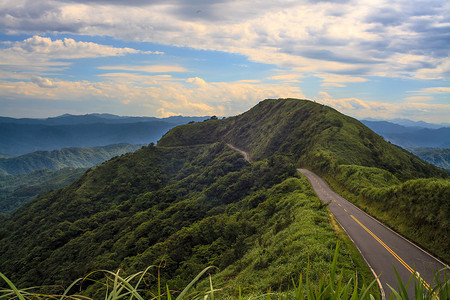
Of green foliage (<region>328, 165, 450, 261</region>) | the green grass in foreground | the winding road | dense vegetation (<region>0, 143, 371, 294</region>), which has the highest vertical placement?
the green grass in foreground

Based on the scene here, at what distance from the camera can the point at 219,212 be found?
2475 inches

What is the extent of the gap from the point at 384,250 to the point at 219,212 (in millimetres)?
42736

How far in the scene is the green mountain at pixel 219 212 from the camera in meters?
25.3

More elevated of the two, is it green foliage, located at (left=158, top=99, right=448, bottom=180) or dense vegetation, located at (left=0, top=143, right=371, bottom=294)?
green foliage, located at (left=158, top=99, right=448, bottom=180)

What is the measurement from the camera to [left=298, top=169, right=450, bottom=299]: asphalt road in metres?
19.2

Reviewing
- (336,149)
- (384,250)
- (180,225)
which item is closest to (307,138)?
(336,149)

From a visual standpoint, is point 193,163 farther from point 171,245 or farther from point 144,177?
point 171,245

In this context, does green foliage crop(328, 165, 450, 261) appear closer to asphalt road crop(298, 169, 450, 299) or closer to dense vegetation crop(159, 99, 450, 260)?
dense vegetation crop(159, 99, 450, 260)

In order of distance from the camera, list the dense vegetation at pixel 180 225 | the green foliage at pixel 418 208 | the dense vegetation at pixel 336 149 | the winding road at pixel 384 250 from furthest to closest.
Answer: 1. the dense vegetation at pixel 336 149
2. the dense vegetation at pixel 180 225
3. the green foliage at pixel 418 208
4. the winding road at pixel 384 250

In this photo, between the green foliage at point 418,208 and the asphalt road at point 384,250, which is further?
the green foliage at point 418,208

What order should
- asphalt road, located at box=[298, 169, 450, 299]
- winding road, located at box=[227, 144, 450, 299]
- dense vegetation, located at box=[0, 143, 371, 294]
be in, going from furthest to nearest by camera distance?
dense vegetation, located at box=[0, 143, 371, 294] → asphalt road, located at box=[298, 169, 450, 299] → winding road, located at box=[227, 144, 450, 299]

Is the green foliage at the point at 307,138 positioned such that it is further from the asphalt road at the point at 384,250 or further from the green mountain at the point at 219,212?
the asphalt road at the point at 384,250

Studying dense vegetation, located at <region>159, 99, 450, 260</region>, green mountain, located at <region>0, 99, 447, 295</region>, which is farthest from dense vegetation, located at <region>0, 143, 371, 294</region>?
dense vegetation, located at <region>159, 99, 450, 260</region>

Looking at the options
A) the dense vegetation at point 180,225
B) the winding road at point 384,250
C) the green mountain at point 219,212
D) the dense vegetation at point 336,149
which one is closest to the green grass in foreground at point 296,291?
the green mountain at point 219,212
